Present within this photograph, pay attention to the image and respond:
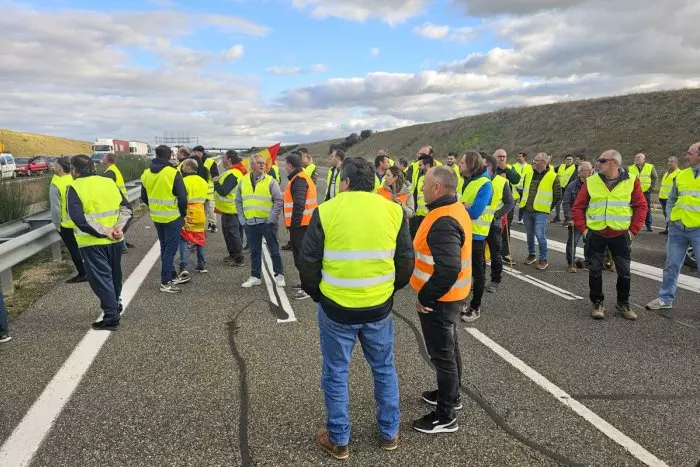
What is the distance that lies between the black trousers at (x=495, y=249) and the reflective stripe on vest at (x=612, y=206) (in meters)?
1.31

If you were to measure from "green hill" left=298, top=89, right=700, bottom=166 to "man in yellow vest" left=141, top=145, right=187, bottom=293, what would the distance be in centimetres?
2555

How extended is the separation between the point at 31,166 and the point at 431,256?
4123cm

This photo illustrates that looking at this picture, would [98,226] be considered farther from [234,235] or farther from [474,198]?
[474,198]

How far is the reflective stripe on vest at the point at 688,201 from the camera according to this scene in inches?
227

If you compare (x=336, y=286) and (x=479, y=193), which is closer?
(x=336, y=286)

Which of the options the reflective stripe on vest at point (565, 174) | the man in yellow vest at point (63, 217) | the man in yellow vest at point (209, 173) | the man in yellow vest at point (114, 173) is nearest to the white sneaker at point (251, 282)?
the man in yellow vest at point (63, 217)

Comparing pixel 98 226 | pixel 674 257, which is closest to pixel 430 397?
pixel 98 226

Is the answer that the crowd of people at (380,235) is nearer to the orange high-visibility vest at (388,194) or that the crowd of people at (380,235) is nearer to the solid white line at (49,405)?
the orange high-visibility vest at (388,194)

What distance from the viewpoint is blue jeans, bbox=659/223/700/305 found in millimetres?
5949

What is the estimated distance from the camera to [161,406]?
142 inches

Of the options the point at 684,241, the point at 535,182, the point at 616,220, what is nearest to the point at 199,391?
the point at 616,220

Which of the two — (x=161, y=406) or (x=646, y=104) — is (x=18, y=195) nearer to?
(x=161, y=406)

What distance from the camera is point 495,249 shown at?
6848 millimetres

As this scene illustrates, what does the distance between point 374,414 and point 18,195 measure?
30.8 feet
